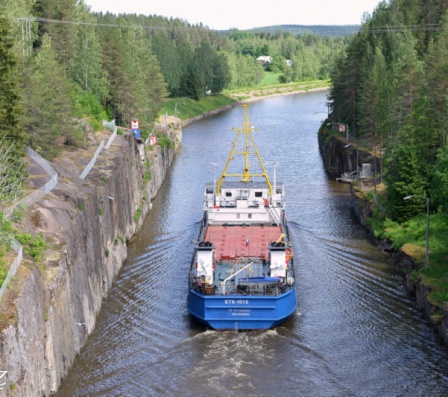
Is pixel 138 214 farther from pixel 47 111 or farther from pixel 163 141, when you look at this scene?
pixel 163 141

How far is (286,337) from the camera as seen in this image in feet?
153

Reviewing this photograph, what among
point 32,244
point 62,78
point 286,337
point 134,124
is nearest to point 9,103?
point 32,244

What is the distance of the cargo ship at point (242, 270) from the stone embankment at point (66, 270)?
21.0 ft

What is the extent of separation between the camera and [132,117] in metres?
99.2

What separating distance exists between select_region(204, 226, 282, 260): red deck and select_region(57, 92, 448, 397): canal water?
3442 millimetres

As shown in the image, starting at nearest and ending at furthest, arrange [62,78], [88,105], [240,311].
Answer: [240,311], [62,78], [88,105]

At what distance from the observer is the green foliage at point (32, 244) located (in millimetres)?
40094

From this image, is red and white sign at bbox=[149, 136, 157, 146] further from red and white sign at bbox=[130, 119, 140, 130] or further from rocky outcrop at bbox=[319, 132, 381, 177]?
rocky outcrop at bbox=[319, 132, 381, 177]

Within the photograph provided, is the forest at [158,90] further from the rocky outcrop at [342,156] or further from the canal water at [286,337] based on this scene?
the canal water at [286,337]

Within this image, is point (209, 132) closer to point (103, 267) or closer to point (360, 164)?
point (360, 164)

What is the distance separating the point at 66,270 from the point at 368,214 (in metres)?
37.5

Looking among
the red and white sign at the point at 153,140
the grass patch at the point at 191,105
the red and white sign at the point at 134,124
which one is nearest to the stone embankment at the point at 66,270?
the red and white sign at the point at 134,124

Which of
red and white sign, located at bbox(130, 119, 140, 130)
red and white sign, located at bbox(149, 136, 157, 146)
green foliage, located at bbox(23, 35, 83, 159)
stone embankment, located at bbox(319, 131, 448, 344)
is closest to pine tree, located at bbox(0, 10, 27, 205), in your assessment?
green foliage, located at bbox(23, 35, 83, 159)

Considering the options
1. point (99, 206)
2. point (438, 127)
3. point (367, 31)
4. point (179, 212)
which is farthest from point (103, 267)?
point (367, 31)
